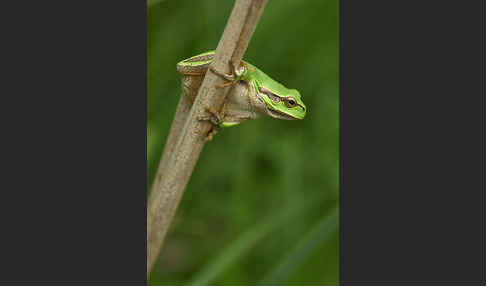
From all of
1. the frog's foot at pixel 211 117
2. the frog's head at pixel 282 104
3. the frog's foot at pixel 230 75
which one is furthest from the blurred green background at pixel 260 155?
the frog's foot at pixel 230 75

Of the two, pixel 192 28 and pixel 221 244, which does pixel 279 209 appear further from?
pixel 192 28

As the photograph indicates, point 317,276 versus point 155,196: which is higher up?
point 155,196

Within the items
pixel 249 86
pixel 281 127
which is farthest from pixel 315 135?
pixel 249 86

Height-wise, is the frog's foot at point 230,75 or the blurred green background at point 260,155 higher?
the frog's foot at point 230,75

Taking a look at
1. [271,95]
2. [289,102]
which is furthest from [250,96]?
[289,102]

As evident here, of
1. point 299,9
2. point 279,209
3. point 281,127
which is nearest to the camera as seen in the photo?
point 279,209

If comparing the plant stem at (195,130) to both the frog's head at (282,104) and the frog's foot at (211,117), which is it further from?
the frog's head at (282,104)
